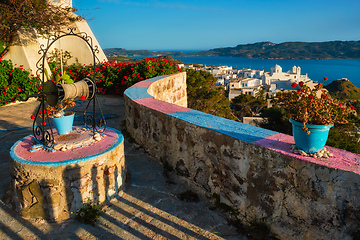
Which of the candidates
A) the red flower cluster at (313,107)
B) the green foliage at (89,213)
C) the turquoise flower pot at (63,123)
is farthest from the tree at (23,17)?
the red flower cluster at (313,107)

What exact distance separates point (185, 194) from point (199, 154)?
56 centimetres

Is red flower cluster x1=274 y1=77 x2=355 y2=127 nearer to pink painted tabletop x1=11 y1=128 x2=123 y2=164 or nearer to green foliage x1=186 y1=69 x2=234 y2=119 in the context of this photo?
pink painted tabletop x1=11 y1=128 x2=123 y2=164

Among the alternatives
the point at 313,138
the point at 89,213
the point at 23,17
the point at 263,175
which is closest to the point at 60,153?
the point at 89,213

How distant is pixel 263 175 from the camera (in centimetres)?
258

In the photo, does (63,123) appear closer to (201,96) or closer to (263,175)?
(263,175)

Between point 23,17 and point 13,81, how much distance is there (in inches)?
82.1

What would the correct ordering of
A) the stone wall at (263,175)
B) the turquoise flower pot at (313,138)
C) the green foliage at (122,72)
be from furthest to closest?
1. the green foliage at (122,72)
2. the turquoise flower pot at (313,138)
3. the stone wall at (263,175)

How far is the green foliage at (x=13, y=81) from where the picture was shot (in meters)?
7.99

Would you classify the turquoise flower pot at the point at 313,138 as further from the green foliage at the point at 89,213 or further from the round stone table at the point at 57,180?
the green foliage at the point at 89,213

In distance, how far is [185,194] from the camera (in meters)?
3.39

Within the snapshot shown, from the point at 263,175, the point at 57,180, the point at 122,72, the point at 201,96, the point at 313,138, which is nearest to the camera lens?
the point at 313,138

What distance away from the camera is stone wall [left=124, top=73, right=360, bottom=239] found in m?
2.08

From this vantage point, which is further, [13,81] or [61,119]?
[13,81]

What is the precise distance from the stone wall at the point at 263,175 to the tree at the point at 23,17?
648 centimetres
